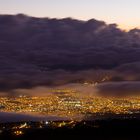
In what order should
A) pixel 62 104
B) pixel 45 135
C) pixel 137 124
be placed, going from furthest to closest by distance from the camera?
pixel 62 104 → pixel 137 124 → pixel 45 135

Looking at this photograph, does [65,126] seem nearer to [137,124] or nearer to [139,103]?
[137,124]

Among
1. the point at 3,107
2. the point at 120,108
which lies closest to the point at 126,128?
the point at 120,108

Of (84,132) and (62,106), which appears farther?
(62,106)

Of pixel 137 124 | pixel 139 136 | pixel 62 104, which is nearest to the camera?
pixel 139 136

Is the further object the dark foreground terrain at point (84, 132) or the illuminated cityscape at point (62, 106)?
the illuminated cityscape at point (62, 106)

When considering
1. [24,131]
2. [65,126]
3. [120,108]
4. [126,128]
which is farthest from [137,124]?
[120,108]

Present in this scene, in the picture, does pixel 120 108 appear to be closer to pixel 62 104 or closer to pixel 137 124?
pixel 62 104

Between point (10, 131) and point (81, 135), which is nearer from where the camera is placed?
point (81, 135)

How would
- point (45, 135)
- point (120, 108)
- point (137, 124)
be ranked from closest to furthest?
point (45, 135)
point (137, 124)
point (120, 108)

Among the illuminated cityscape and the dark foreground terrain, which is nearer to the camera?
the dark foreground terrain
